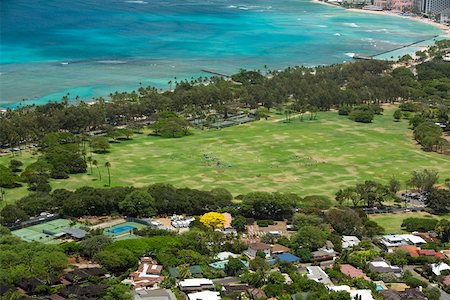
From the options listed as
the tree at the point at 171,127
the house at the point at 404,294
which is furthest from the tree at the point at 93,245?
the tree at the point at 171,127

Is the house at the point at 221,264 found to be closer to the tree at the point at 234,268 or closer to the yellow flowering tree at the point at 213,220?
the tree at the point at 234,268

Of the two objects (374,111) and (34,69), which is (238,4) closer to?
(34,69)

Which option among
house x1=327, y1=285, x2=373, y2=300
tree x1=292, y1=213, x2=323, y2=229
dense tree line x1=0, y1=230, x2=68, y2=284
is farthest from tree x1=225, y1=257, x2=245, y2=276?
dense tree line x1=0, y1=230, x2=68, y2=284

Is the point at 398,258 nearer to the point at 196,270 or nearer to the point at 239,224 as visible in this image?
the point at 239,224

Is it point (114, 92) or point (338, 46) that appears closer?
point (114, 92)

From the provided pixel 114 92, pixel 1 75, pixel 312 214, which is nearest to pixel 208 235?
pixel 312 214

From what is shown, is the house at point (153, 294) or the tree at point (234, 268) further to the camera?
→ the tree at point (234, 268)

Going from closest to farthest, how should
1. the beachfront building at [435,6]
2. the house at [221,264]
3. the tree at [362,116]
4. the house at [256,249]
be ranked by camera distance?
the house at [221,264] → the house at [256,249] → the tree at [362,116] → the beachfront building at [435,6]

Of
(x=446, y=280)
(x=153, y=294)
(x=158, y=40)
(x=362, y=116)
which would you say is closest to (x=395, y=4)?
(x=158, y=40)
